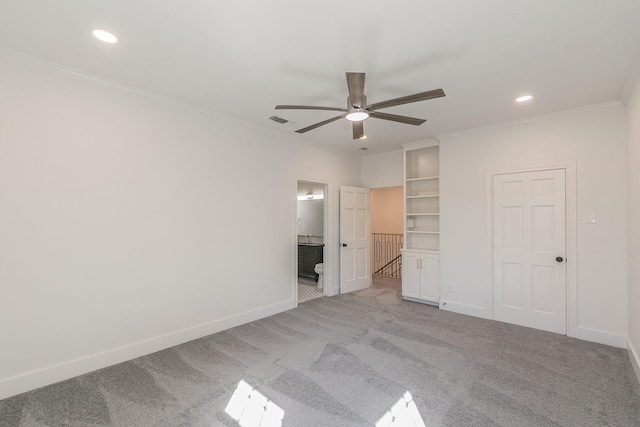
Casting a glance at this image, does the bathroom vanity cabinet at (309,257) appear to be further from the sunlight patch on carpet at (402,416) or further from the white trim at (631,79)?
the white trim at (631,79)

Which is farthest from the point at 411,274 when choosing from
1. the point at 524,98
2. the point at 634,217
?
the point at 524,98

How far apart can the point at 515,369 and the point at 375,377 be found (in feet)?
4.52

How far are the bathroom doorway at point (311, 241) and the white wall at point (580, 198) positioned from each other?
92.7 inches

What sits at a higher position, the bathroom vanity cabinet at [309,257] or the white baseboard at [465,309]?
the bathroom vanity cabinet at [309,257]

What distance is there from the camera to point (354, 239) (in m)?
5.60

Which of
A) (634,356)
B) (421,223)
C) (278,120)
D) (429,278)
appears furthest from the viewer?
(421,223)

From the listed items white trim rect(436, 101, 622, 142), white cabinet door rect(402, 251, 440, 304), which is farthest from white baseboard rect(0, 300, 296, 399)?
white trim rect(436, 101, 622, 142)

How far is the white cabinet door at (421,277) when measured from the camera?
15.6 feet

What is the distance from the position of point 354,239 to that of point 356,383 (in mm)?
3283

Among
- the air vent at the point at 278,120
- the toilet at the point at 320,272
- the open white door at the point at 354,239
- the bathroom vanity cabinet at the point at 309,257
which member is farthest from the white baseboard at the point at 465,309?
the air vent at the point at 278,120

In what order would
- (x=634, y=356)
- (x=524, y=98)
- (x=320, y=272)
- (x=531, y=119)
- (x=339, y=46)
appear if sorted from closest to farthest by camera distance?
1. (x=339, y=46)
2. (x=634, y=356)
3. (x=524, y=98)
4. (x=531, y=119)
5. (x=320, y=272)

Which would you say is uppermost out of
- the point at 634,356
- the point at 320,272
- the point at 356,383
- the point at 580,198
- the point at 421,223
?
the point at 580,198

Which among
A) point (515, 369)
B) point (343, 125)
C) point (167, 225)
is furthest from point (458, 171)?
point (167, 225)

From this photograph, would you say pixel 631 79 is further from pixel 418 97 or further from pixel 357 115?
pixel 357 115
